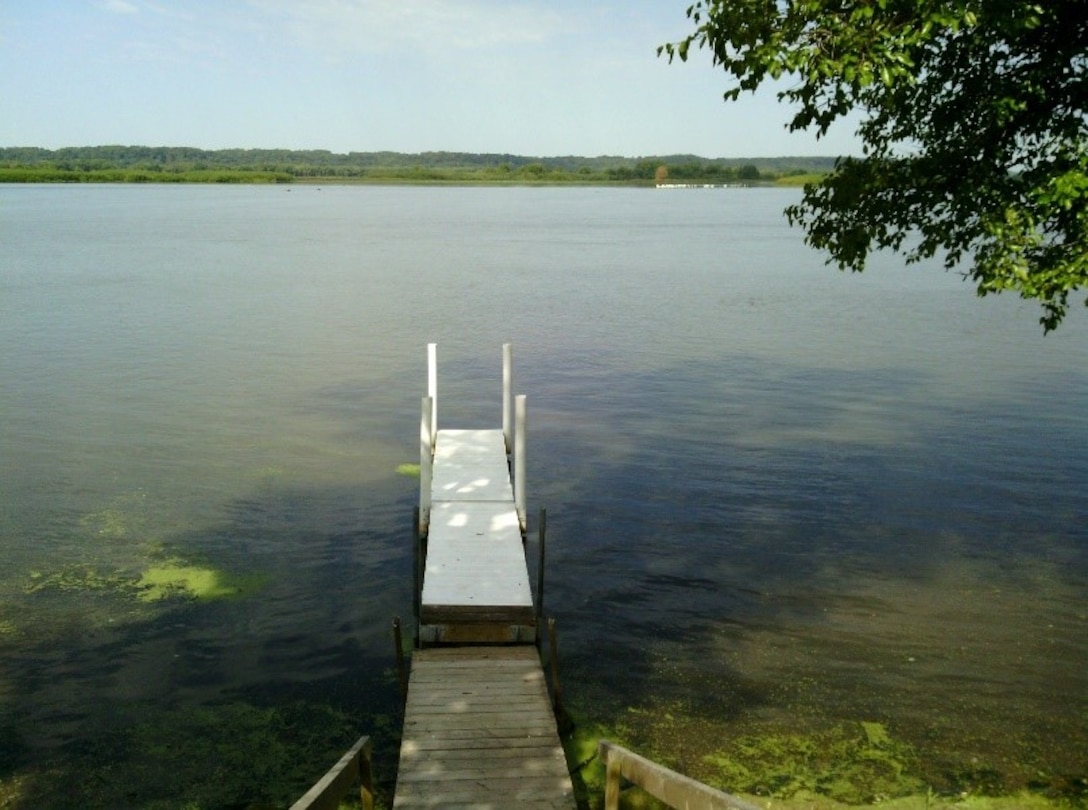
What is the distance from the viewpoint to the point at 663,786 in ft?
20.1

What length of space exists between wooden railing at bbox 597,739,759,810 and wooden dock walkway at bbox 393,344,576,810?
50.1 inches

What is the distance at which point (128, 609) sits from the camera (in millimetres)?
14477

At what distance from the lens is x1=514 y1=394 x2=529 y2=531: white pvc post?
1402cm

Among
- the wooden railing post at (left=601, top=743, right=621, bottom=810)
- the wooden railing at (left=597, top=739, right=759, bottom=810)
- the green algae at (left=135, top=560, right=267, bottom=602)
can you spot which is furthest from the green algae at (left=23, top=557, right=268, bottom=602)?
the wooden railing at (left=597, top=739, right=759, bottom=810)

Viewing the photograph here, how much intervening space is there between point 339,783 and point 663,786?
2.06 m

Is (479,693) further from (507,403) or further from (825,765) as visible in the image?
(507,403)

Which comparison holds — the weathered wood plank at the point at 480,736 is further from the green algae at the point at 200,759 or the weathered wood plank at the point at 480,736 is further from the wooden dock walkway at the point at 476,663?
the green algae at the point at 200,759

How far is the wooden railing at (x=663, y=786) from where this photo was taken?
5516 mm

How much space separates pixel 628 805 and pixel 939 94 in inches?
335

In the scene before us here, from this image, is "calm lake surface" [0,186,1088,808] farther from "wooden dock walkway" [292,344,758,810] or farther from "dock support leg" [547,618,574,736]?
"wooden dock walkway" [292,344,758,810]

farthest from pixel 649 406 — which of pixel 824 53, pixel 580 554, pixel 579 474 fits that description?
pixel 824 53

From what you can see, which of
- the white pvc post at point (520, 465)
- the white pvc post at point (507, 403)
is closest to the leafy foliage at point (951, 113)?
the white pvc post at point (520, 465)

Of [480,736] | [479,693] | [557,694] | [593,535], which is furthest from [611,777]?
[593,535]

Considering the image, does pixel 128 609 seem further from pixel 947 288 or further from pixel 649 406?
pixel 947 288
